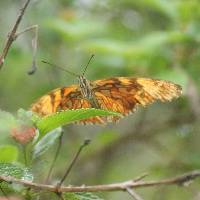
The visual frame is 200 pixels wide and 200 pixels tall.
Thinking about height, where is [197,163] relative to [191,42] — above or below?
below

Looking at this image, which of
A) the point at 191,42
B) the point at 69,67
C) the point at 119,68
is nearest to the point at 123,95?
the point at 191,42

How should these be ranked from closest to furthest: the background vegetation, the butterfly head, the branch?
the branch
the butterfly head
the background vegetation

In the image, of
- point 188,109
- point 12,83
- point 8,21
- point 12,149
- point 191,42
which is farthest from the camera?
point 8,21

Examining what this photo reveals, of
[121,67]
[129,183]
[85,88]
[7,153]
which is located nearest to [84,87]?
[85,88]

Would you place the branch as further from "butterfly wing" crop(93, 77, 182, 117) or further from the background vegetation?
the background vegetation

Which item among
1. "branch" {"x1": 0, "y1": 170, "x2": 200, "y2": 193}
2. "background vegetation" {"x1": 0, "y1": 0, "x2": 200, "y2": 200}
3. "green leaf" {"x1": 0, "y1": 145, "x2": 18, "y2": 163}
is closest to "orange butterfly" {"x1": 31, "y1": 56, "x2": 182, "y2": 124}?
"green leaf" {"x1": 0, "y1": 145, "x2": 18, "y2": 163}

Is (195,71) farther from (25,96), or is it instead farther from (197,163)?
(25,96)

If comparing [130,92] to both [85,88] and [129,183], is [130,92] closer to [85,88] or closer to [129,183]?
[85,88]

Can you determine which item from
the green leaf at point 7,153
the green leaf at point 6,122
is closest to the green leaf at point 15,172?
the green leaf at point 6,122
